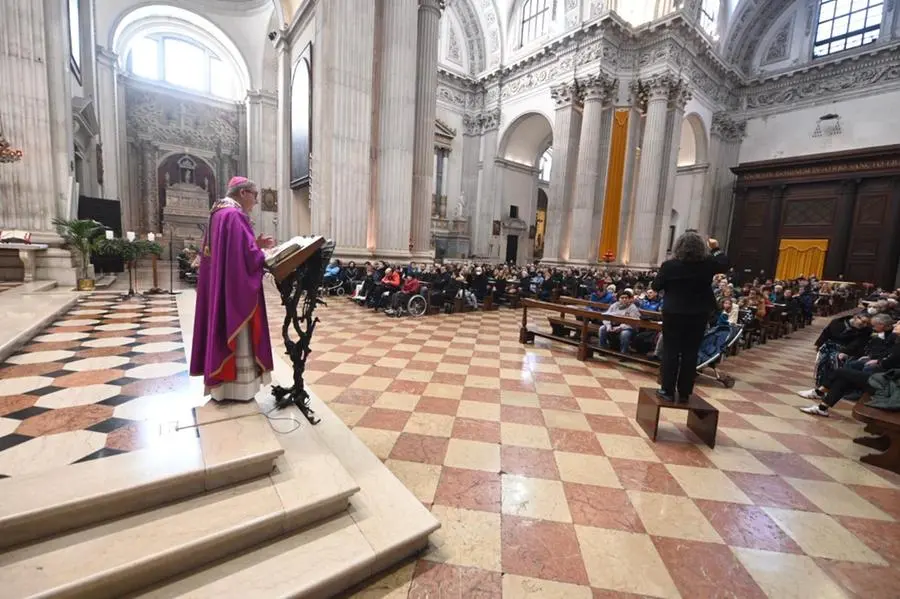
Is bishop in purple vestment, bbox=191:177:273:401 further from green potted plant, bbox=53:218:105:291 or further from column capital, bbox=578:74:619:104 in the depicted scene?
column capital, bbox=578:74:619:104

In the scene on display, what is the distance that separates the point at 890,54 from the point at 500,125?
54.9 feet

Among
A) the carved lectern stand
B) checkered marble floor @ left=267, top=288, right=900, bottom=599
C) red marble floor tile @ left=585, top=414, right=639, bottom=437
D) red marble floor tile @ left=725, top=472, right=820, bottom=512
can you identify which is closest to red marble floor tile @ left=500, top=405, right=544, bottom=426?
checkered marble floor @ left=267, top=288, right=900, bottom=599

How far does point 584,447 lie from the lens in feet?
9.75

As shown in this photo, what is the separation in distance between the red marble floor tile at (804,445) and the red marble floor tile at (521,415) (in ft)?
6.79

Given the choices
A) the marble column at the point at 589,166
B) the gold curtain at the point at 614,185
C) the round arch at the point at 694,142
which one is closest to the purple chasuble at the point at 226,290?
the marble column at the point at 589,166

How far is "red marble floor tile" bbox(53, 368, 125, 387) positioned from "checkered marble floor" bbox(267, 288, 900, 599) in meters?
1.63

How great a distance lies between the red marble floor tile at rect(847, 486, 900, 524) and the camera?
2438 millimetres

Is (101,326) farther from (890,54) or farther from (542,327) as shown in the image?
(890,54)

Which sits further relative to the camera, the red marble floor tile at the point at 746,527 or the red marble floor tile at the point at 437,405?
the red marble floor tile at the point at 437,405

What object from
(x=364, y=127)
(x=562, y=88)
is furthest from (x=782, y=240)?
(x=364, y=127)

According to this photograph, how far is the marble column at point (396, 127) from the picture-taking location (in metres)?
10.7

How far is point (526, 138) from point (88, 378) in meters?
22.3

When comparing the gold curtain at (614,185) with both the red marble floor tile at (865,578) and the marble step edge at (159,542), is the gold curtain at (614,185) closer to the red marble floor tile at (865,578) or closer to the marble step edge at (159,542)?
the red marble floor tile at (865,578)

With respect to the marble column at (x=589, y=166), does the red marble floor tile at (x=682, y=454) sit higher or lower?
lower
